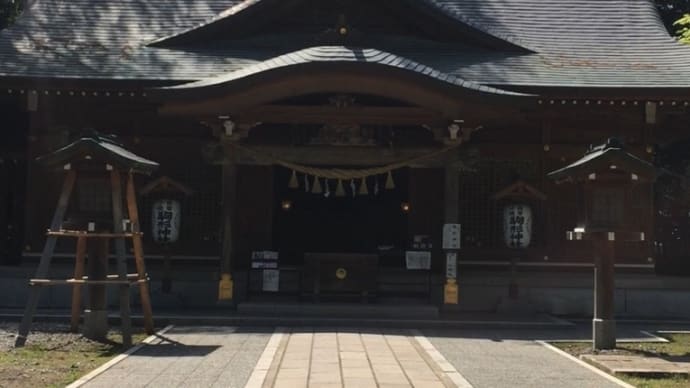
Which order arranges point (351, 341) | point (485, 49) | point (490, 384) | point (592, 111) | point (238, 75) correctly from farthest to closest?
point (485, 49) → point (592, 111) → point (238, 75) → point (351, 341) → point (490, 384)

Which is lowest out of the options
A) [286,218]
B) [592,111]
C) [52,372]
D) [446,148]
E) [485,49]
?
[52,372]

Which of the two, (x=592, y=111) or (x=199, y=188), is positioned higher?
(x=592, y=111)

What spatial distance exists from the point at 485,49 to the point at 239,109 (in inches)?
238

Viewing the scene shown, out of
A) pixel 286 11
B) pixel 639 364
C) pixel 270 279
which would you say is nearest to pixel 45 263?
pixel 270 279

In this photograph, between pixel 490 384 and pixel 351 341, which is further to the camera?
pixel 351 341

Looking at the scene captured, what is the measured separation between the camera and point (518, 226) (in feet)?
47.0

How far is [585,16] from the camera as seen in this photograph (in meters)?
18.2

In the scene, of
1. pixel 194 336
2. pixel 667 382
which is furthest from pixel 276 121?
pixel 667 382

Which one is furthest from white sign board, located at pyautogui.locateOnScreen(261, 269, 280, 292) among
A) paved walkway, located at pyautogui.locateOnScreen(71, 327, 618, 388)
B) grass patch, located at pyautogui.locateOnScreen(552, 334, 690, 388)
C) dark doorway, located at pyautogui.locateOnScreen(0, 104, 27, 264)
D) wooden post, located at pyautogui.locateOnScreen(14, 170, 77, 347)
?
dark doorway, located at pyautogui.locateOnScreen(0, 104, 27, 264)

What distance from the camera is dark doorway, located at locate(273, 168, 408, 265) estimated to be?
1652 centimetres

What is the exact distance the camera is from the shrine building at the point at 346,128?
44.8ft

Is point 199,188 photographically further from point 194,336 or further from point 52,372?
point 52,372

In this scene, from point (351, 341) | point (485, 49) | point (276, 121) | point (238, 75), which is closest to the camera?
point (351, 341)

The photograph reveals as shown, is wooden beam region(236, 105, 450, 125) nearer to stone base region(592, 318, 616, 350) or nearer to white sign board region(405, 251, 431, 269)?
white sign board region(405, 251, 431, 269)
